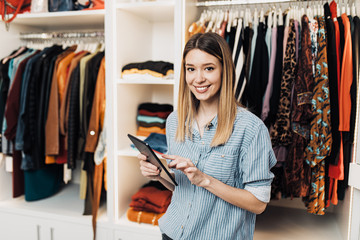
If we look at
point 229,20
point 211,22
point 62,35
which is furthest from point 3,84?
point 229,20

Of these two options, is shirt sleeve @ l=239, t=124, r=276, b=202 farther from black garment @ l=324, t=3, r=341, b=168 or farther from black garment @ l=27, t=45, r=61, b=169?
black garment @ l=27, t=45, r=61, b=169

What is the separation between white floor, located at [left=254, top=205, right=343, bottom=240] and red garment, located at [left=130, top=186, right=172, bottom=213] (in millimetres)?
583

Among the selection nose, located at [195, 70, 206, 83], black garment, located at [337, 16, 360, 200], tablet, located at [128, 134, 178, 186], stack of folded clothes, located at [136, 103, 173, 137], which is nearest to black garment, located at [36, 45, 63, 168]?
stack of folded clothes, located at [136, 103, 173, 137]

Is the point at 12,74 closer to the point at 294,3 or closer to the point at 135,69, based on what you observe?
the point at 135,69

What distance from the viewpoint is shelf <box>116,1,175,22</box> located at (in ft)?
5.78

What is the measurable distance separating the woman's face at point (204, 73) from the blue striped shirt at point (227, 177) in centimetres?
11

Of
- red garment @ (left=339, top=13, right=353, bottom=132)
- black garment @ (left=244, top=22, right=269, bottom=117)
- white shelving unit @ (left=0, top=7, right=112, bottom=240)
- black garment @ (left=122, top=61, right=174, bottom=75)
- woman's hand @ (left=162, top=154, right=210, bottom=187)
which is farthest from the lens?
white shelving unit @ (left=0, top=7, right=112, bottom=240)

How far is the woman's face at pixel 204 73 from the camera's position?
110cm

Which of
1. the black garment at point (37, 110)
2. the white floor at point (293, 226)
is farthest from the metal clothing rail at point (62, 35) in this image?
the white floor at point (293, 226)

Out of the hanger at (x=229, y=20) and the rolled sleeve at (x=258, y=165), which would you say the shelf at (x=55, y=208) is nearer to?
the rolled sleeve at (x=258, y=165)

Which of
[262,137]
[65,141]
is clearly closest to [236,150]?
[262,137]

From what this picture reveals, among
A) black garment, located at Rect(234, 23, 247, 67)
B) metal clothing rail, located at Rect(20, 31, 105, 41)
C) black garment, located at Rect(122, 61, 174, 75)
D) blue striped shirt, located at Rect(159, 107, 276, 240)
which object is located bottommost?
blue striped shirt, located at Rect(159, 107, 276, 240)

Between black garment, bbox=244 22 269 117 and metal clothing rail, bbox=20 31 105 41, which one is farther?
metal clothing rail, bbox=20 31 105 41

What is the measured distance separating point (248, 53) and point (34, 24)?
164cm
